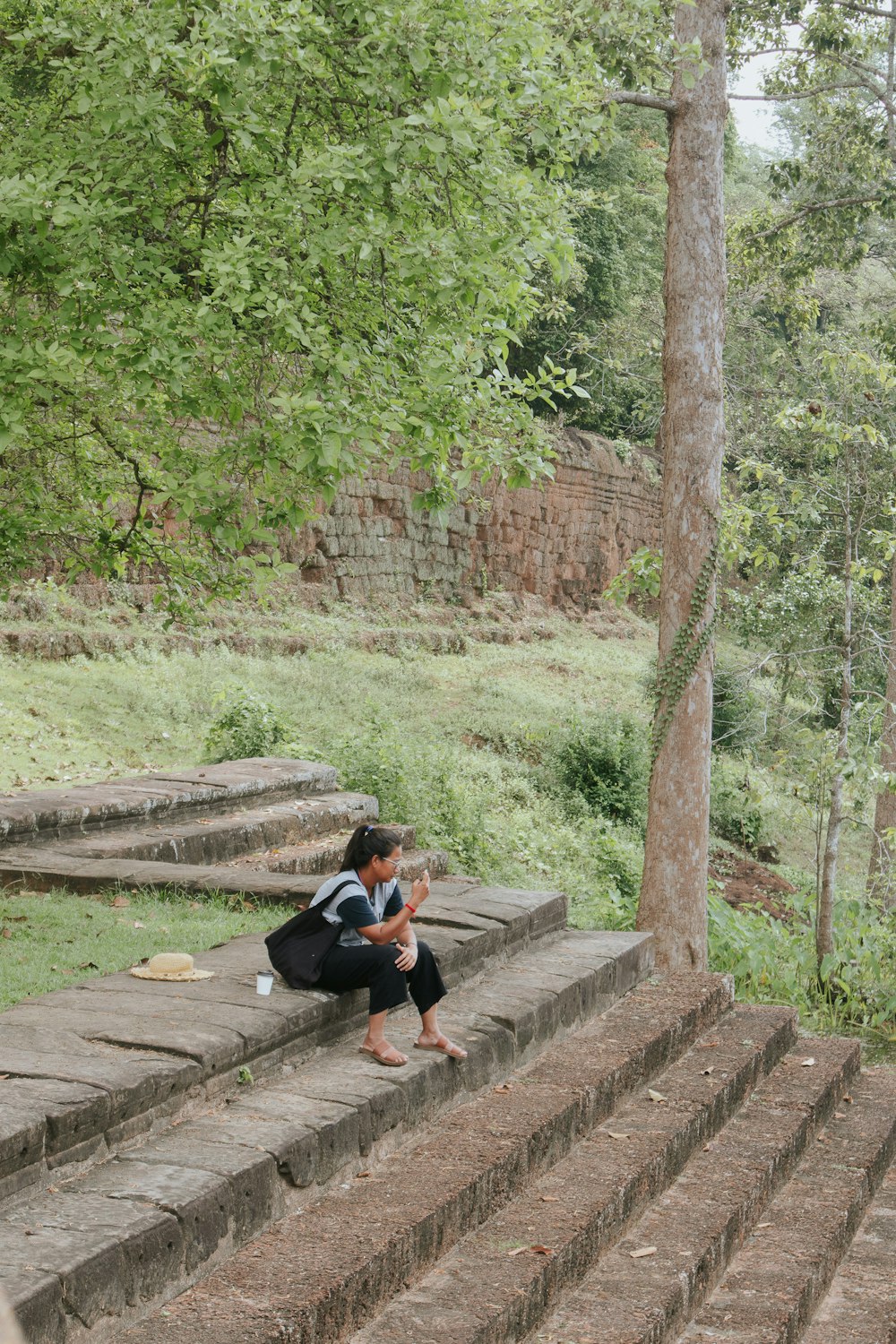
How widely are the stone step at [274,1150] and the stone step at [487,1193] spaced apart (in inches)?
1.2

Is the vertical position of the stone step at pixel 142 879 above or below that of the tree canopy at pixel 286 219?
below

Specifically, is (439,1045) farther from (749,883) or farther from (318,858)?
(749,883)

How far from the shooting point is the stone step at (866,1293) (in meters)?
4.19

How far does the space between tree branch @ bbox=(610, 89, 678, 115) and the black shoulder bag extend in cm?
543

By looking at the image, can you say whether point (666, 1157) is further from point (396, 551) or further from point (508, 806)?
point (396, 551)

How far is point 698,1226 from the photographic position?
4.32m

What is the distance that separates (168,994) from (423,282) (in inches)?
112

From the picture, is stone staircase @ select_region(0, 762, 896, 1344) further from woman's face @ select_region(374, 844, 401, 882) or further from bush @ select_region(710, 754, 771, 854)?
bush @ select_region(710, 754, 771, 854)

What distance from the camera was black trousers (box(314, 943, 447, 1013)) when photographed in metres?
4.43

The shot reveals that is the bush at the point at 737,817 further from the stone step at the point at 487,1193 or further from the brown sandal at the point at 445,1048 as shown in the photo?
the brown sandal at the point at 445,1048

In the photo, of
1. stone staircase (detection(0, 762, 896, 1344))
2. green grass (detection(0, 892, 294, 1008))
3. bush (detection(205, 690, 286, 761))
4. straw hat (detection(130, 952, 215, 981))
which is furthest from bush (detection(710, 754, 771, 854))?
straw hat (detection(130, 952, 215, 981))

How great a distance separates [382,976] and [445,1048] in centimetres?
39

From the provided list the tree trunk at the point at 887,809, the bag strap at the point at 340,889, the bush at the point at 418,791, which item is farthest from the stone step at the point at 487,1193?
the tree trunk at the point at 887,809

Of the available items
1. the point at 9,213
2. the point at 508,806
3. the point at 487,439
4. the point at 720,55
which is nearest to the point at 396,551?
the point at 508,806
